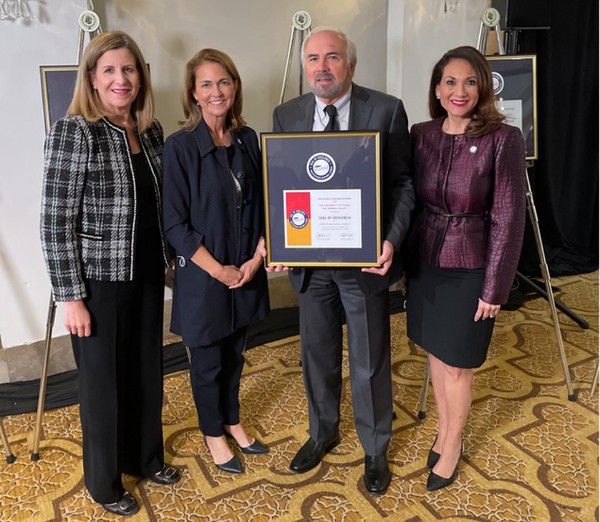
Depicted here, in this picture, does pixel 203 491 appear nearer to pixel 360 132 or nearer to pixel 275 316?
pixel 360 132

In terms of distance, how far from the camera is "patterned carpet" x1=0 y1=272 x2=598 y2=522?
194 centimetres

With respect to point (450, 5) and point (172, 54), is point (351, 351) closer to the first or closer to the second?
point (172, 54)

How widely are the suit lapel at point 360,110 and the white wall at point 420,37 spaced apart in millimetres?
1889

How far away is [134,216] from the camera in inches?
68.6

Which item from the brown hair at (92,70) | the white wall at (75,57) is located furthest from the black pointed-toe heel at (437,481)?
the white wall at (75,57)

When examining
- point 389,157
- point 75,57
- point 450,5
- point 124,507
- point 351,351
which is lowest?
point 124,507

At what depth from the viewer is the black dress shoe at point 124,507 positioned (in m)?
1.92

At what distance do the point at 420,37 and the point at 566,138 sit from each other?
163 centimetres

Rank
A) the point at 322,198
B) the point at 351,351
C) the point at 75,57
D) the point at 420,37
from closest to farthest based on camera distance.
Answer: the point at 322,198 < the point at 351,351 < the point at 75,57 < the point at 420,37

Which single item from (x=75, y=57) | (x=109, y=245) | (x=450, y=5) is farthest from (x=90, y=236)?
(x=450, y=5)

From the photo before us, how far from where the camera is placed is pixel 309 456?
2.16 m

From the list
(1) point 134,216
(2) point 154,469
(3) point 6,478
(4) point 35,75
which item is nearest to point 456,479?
(2) point 154,469

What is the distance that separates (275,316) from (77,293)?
1.96 metres

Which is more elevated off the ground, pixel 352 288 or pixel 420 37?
pixel 420 37
